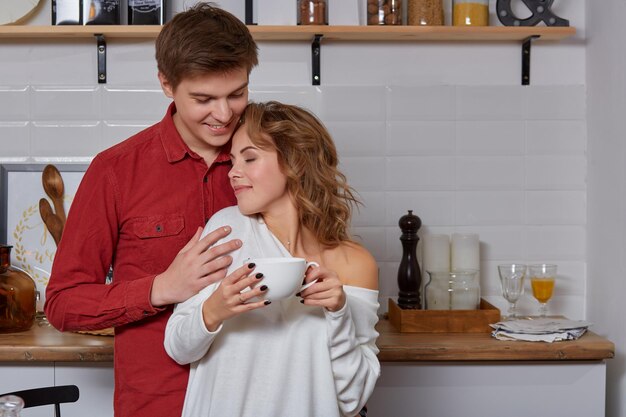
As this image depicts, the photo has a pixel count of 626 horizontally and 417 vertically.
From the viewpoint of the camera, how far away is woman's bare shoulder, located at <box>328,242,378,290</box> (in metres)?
1.62

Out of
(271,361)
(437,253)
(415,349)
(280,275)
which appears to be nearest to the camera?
(280,275)

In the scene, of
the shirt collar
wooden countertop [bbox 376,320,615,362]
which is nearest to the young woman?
the shirt collar

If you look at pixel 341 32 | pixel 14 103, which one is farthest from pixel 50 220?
pixel 341 32

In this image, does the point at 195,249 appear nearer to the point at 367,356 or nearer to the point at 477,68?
the point at 367,356

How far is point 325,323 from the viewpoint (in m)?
1.53

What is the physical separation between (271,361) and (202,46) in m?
0.57

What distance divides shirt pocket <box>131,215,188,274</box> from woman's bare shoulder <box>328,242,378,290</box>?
30 cm

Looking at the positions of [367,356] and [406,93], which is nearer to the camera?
[367,356]

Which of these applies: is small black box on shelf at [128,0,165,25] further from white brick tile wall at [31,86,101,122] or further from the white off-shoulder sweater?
the white off-shoulder sweater

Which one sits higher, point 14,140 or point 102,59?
point 102,59

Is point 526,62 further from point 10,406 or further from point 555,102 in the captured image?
point 10,406

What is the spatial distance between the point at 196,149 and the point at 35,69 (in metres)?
1.37

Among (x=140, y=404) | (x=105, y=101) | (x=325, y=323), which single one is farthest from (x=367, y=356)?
(x=105, y=101)

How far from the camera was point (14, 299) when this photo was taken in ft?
8.28
